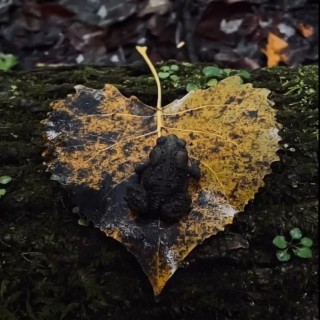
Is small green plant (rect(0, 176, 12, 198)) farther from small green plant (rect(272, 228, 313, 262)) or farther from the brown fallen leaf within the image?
small green plant (rect(272, 228, 313, 262))

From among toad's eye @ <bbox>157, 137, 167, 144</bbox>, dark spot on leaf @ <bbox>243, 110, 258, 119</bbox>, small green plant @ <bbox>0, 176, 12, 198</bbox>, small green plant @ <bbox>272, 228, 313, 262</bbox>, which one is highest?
dark spot on leaf @ <bbox>243, 110, 258, 119</bbox>

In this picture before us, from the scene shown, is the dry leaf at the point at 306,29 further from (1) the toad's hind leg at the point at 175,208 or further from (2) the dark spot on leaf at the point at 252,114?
(1) the toad's hind leg at the point at 175,208

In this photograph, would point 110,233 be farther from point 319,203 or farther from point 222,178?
point 319,203

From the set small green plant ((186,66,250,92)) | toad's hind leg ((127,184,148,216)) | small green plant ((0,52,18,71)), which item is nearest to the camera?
toad's hind leg ((127,184,148,216))

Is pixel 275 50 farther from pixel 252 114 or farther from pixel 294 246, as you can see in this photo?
pixel 294 246

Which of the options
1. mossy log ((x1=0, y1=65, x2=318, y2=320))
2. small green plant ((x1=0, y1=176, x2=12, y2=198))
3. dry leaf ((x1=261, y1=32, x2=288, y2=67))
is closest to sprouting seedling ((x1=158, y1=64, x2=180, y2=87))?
mossy log ((x1=0, y1=65, x2=318, y2=320))

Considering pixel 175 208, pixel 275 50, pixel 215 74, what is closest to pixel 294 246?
pixel 175 208

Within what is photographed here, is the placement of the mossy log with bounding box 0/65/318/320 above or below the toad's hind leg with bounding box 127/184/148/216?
below

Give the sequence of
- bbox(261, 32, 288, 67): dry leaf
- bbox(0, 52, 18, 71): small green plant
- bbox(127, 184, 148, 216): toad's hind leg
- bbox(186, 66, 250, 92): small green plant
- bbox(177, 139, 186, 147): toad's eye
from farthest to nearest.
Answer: bbox(261, 32, 288, 67): dry leaf
bbox(0, 52, 18, 71): small green plant
bbox(186, 66, 250, 92): small green plant
bbox(177, 139, 186, 147): toad's eye
bbox(127, 184, 148, 216): toad's hind leg

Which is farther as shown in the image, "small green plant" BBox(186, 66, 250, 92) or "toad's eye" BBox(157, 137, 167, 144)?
"small green plant" BBox(186, 66, 250, 92)
